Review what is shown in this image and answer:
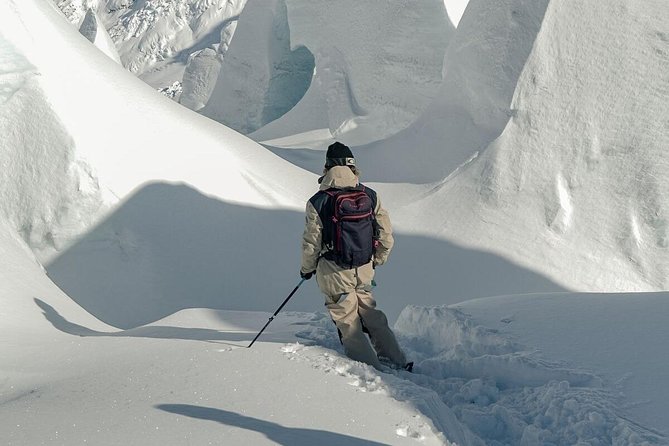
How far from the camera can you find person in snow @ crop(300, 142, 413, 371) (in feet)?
11.9

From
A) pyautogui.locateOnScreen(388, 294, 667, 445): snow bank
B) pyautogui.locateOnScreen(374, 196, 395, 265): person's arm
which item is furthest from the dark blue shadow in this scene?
pyautogui.locateOnScreen(374, 196, 395, 265): person's arm

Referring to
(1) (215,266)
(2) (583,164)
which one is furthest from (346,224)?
(2) (583,164)

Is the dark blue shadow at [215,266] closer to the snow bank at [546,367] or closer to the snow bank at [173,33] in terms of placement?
the snow bank at [546,367]

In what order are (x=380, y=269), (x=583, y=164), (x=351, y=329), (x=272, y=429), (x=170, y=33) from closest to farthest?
(x=272, y=429), (x=351, y=329), (x=380, y=269), (x=583, y=164), (x=170, y=33)

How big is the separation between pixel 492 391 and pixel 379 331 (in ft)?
2.15

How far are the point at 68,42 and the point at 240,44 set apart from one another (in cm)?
1392

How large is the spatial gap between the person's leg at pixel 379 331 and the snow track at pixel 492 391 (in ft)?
0.39

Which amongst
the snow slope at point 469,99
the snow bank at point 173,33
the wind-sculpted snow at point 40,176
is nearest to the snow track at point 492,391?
the wind-sculpted snow at point 40,176

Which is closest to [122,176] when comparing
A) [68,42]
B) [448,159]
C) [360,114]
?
[68,42]

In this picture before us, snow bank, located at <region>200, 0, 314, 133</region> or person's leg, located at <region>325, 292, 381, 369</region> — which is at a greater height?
snow bank, located at <region>200, 0, 314, 133</region>

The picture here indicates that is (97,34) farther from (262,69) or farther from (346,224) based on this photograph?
(346,224)

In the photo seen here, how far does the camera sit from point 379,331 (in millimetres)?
3777

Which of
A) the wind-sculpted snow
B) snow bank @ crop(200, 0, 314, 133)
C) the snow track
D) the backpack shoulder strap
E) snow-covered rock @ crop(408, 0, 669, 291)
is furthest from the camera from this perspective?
snow bank @ crop(200, 0, 314, 133)

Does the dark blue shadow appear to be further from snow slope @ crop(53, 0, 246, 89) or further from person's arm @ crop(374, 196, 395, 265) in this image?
snow slope @ crop(53, 0, 246, 89)
